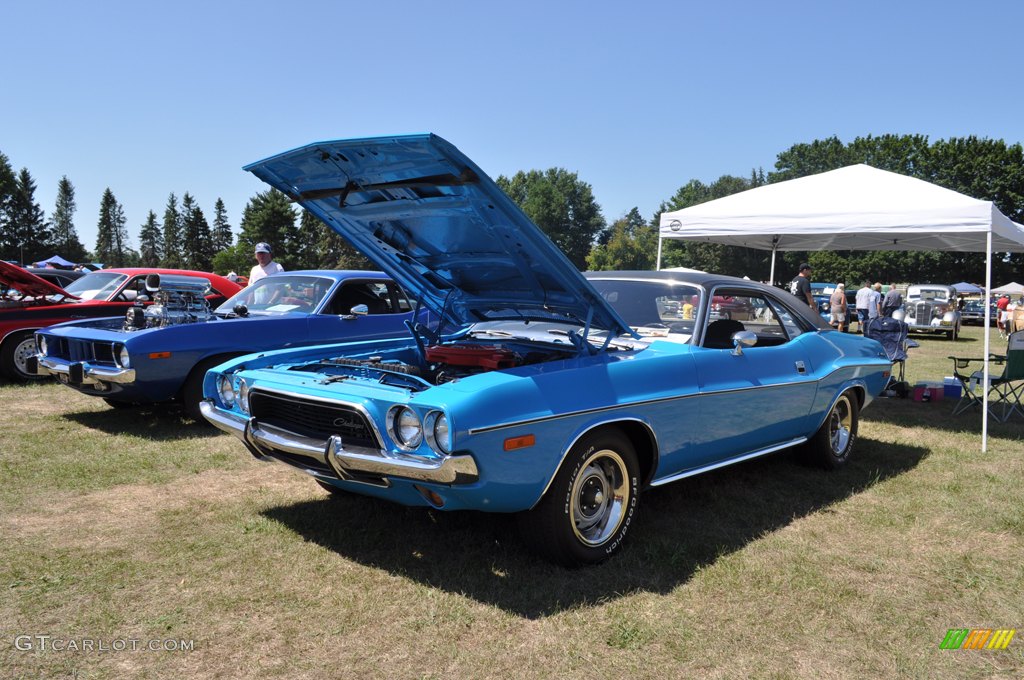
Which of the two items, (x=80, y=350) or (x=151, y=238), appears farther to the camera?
(x=151, y=238)

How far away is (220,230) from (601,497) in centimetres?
10139

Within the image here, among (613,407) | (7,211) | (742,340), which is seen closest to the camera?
(613,407)

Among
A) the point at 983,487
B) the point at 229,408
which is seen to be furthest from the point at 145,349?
the point at 983,487

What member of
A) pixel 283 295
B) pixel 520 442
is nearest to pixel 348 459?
pixel 520 442

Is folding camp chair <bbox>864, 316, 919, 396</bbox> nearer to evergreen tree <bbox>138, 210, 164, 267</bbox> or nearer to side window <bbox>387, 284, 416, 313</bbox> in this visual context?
side window <bbox>387, 284, 416, 313</bbox>

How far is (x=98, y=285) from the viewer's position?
9438 millimetres

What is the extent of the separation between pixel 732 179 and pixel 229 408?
90.3 meters

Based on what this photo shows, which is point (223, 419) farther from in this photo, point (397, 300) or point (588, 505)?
point (397, 300)

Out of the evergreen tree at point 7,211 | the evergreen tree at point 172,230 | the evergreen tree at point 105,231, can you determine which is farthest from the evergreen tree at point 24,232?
the evergreen tree at point 105,231

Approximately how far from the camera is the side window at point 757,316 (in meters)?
4.52

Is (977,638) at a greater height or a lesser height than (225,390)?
lesser

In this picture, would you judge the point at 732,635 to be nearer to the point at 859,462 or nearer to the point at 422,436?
the point at 422,436

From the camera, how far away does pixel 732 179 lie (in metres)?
87.1

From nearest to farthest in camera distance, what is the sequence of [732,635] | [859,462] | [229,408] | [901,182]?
[732,635] < [229,408] < [859,462] < [901,182]
